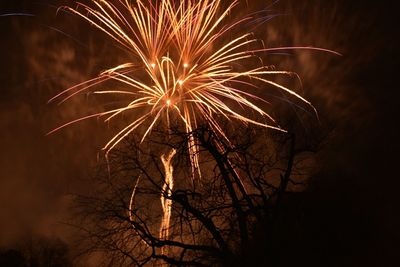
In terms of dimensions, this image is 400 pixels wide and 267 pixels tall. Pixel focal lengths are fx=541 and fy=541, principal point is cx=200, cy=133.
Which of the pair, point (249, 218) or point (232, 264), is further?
point (249, 218)

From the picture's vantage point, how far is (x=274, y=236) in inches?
628

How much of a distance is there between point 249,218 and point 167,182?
2.69 meters

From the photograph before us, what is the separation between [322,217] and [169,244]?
19.3ft

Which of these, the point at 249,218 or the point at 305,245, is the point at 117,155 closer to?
the point at 249,218

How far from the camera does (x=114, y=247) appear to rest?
15234 millimetres

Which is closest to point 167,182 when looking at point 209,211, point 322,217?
point 209,211

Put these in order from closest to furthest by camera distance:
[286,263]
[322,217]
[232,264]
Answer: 1. [232,264]
2. [286,263]
3. [322,217]

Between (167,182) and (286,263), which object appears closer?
(167,182)

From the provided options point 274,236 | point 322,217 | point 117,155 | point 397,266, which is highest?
point 117,155

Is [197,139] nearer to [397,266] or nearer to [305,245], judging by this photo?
[305,245]

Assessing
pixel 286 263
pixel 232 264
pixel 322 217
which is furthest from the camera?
pixel 322 217

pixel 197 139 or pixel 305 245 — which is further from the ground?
pixel 197 139

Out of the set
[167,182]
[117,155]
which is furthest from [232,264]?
[117,155]

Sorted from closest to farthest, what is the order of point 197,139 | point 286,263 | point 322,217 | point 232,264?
point 232,264, point 197,139, point 286,263, point 322,217
